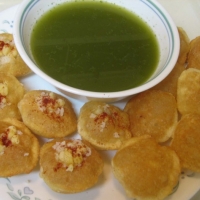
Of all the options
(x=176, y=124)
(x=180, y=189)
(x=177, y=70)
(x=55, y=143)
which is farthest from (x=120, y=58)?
(x=180, y=189)

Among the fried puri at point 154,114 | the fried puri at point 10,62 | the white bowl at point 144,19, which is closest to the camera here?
the white bowl at point 144,19

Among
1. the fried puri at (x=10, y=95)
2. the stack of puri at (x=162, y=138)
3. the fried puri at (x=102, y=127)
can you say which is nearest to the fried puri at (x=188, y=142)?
the stack of puri at (x=162, y=138)

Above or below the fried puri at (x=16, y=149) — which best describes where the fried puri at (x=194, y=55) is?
above

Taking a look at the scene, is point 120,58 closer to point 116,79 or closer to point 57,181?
point 116,79

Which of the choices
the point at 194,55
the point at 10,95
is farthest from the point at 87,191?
the point at 194,55

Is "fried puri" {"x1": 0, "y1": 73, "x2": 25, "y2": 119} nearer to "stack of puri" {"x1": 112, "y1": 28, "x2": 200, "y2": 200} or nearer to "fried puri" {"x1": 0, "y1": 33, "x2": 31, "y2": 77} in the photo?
"fried puri" {"x1": 0, "y1": 33, "x2": 31, "y2": 77}

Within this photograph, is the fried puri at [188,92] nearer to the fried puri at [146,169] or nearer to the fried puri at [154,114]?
the fried puri at [154,114]

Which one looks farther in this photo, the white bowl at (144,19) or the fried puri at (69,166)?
the white bowl at (144,19)
